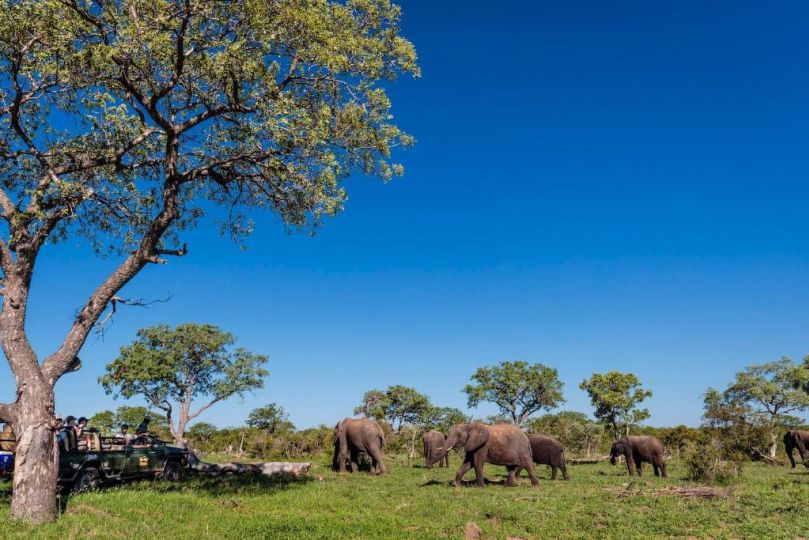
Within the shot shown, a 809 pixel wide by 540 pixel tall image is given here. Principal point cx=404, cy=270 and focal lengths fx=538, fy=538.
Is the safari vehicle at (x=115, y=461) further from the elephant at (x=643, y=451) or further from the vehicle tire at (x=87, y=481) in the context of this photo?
the elephant at (x=643, y=451)

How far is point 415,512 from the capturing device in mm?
15469

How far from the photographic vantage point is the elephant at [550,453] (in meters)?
25.9

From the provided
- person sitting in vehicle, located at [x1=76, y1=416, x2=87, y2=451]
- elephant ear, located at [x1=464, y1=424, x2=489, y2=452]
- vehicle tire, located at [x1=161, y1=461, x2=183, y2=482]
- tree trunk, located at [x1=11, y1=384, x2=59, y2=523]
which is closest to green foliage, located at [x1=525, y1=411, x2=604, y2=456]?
elephant ear, located at [x1=464, y1=424, x2=489, y2=452]

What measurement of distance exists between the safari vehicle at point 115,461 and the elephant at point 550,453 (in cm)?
1569

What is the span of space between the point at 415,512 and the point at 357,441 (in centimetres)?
1237

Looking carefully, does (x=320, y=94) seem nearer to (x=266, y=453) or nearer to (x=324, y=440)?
(x=266, y=453)

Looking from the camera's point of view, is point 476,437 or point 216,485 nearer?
point 216,485

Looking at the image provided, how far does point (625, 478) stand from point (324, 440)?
1420 inches

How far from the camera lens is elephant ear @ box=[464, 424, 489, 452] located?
2178 centimetres

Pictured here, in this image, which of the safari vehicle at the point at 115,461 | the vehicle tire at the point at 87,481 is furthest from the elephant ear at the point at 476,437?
the vehicle tire at the point at 87,481

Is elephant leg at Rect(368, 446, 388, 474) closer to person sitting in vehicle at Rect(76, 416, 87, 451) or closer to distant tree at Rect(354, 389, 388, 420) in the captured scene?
person sitting in vehicle at Rect(76, 416, 87, 451)

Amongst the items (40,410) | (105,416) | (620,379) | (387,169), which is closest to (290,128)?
(387,169)

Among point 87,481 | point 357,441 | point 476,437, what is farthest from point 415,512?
point 357,441

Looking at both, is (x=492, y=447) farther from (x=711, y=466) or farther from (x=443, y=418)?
(x=443, y=418)
